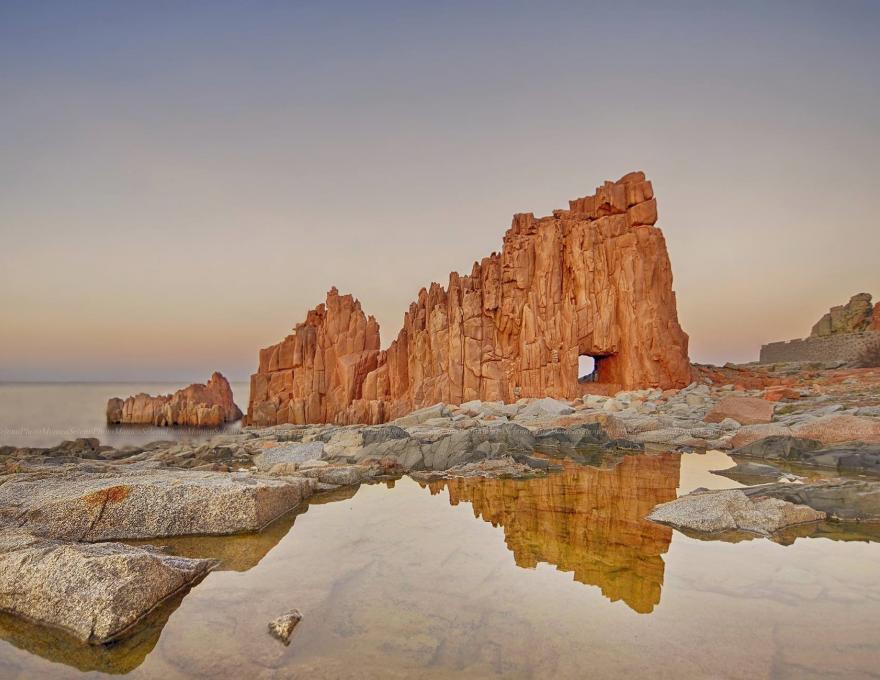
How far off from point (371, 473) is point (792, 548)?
8447 millimetres

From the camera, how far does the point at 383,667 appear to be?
3811 mm

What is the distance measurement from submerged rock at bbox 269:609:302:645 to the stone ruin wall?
56.1 meters

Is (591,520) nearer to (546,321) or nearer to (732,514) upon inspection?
(732,514)

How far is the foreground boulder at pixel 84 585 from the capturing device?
14.7 ft

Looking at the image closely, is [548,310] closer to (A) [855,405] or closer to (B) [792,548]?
(A) [855,405]

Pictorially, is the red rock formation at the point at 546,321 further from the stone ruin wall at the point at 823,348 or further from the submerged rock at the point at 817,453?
the stone ruin wall at the point at 823,348

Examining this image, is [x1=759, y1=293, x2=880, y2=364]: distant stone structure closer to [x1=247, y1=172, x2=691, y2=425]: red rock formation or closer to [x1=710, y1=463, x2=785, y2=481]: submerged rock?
[x1=247, y1=172, x2=691, y2=425]: red rock formation

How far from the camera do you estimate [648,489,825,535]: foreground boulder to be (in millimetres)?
7316

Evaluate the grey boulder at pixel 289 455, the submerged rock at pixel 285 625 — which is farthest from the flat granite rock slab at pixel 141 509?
the grey boulder at pixel 289 455

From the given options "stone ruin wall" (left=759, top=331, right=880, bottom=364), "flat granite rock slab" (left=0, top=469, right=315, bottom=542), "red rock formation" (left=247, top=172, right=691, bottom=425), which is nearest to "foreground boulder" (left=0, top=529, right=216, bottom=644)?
"flat granite rock slab" (left=0, top=469, right=315, bottom=542)

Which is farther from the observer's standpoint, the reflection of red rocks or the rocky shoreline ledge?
the reflection of red rocks

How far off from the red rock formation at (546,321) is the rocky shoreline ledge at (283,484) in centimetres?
1092

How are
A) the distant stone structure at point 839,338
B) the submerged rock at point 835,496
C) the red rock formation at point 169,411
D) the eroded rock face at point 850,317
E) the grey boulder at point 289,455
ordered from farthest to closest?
the red rock formation at point 169,411
the eroded rock face at point 850,317
the distant stone structure at point 839,338
the grey boulder at point 289,455
the submerged rock at point 835,496

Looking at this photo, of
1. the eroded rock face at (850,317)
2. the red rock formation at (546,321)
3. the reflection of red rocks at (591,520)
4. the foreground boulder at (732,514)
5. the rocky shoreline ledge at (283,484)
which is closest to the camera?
the rocky shoreline ledge at (283,484)
